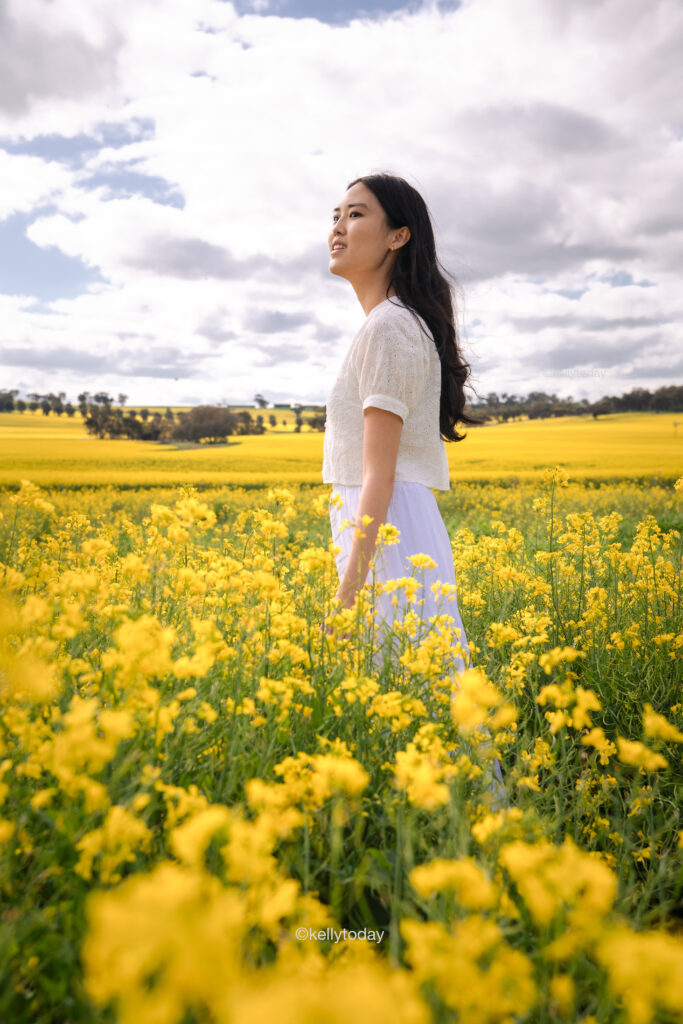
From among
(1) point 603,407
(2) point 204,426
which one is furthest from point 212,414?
(1) point 603,407

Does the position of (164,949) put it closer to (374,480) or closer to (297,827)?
(297,827)

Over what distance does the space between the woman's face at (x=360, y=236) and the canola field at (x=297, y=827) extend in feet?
3.50

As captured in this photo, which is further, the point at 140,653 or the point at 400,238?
the point at 400,238

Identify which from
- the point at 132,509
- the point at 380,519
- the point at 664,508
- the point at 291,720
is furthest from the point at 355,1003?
the point at 664,508

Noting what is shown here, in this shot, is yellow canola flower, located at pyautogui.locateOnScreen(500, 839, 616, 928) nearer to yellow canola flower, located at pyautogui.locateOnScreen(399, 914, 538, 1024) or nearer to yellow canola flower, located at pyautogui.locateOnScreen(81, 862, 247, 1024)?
yellow canola flower, located at pyautogui.locateOnScreen(399, 914, 538, 1024)

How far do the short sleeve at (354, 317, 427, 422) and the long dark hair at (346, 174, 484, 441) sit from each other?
10.9 inches

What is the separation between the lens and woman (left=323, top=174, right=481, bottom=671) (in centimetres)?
218

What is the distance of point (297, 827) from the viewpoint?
1.37m

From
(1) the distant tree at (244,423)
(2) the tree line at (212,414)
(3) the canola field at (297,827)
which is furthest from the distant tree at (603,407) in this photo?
(3) the canola field at (297,827)

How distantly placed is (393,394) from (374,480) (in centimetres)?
32

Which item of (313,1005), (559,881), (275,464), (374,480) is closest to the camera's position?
(313,1005)

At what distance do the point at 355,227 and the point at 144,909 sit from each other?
8.39ft

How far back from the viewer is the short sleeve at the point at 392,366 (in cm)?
217

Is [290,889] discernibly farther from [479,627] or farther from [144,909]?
[479,627]
